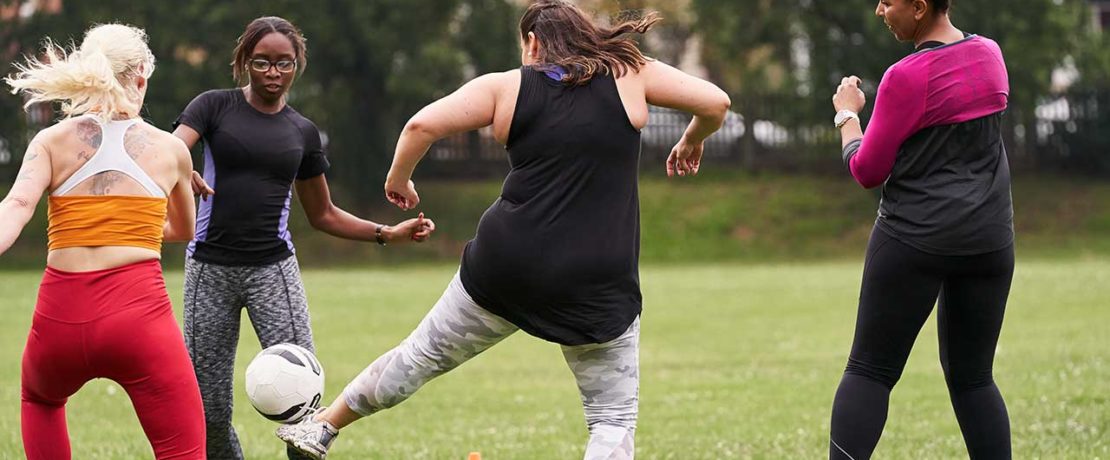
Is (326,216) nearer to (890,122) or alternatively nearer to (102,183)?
(102,183)

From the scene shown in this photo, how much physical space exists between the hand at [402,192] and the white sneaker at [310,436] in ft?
3.08

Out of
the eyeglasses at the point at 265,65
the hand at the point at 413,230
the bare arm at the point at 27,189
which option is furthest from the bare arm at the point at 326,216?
the bare arm at the point at 27,189

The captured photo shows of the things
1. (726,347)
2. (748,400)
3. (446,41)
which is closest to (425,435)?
(748,400)

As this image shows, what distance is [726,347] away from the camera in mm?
15781

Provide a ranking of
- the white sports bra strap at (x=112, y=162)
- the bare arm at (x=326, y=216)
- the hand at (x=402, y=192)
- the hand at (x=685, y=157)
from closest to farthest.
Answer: the white sports bra strap at (x=112, y=162), the hand at (x=402, y=192), the hand at (x=685, y=157), the bare arm at (x=326, y=216)

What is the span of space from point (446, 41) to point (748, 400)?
23.0m

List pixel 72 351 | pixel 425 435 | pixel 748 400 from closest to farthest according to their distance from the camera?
pixel 72 351
pixel 425 435
pixel 748 400

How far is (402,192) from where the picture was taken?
5.26 metres

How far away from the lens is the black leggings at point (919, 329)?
515 centimetres

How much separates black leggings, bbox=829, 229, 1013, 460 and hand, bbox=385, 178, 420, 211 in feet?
5.69

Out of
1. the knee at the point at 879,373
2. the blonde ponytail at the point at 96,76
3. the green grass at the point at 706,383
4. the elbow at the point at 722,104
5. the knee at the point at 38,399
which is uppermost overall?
the blonde ponytail at the point at 96,76

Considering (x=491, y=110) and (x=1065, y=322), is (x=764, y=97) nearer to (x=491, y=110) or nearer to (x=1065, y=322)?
(x=1065, y=322)

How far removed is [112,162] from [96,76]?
29cm

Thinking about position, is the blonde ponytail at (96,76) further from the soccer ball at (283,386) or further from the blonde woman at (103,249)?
the soccer ball at (283,386)
